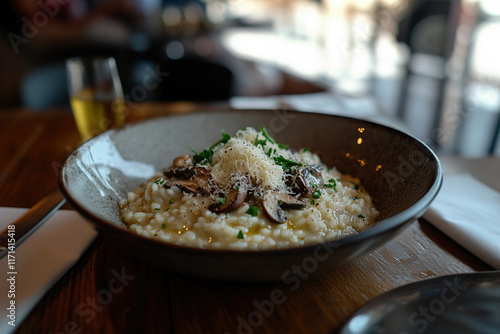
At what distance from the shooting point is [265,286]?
3.07 feet

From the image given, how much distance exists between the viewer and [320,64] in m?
10.2

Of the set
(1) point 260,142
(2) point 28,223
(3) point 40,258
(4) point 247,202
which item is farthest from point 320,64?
(3) point 40,258

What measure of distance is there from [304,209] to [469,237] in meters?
0.47

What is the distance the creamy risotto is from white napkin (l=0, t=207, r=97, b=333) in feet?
0.50

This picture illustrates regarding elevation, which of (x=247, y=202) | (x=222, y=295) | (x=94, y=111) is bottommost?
(x=222, y=295)

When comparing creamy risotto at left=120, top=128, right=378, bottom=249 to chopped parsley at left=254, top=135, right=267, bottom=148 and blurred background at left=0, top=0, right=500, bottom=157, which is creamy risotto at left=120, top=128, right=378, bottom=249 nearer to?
chopped parsley at left=254, top=135, right=267, bottom=148

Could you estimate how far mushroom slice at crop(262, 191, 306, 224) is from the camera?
1.08 m

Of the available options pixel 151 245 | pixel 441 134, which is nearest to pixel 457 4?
pixel 441 134

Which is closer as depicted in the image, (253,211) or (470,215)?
(253,211)

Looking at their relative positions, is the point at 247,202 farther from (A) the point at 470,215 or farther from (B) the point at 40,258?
(A) the point at 470,215

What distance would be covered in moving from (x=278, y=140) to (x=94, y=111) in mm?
999

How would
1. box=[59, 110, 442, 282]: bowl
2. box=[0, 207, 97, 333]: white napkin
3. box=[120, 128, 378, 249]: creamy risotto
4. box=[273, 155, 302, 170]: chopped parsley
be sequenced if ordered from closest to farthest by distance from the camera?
box=[59, 110, 442, 282]: bowl, box=[0, 207, 97, 333]: white napkin, box=[120, 128, 378, 249]: creamy risotto, box=[273, 155, 302, 170]: chopped parsley

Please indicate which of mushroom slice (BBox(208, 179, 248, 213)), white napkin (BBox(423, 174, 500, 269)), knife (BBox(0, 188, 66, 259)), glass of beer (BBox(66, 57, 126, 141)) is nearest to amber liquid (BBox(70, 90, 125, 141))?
glass of beer (BBox(66, 57, 126, 141))

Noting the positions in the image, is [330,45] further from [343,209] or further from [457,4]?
[343,209]
